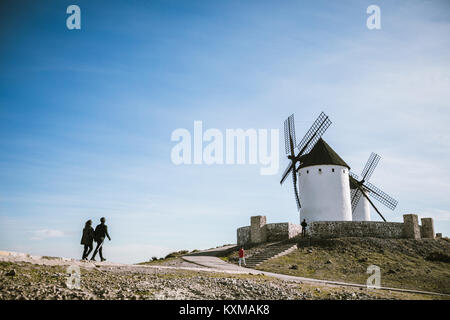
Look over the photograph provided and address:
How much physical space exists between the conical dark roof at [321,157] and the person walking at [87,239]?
974 inches

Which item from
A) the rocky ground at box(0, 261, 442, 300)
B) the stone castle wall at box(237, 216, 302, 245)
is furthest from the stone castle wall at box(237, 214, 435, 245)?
the rocky ground at box(0, 261, 442, 300)

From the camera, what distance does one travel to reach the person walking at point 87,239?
678 inches

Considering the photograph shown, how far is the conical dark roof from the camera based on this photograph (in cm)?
3700

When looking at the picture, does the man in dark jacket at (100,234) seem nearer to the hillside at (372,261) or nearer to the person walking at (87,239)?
the person walking at (87,239)

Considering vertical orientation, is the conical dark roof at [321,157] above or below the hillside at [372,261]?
above

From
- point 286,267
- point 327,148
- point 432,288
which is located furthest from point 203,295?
point 327,148

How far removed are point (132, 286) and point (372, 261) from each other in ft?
62.1

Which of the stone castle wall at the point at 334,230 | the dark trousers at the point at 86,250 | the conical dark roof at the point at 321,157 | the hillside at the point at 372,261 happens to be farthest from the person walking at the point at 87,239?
the conical dark roof at the point at 321,157

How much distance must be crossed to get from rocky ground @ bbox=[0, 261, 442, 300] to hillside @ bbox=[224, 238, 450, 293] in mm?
5720

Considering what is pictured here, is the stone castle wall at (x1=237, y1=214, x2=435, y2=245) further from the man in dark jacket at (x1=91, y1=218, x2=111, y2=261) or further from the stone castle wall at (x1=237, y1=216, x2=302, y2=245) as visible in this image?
the man in dark jacket at (x1=91, y1=218, x2=111, y2=261)

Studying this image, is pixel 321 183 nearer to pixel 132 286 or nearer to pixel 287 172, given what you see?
pixel 287 172

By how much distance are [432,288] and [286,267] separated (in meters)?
8.30

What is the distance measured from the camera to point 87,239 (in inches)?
679
